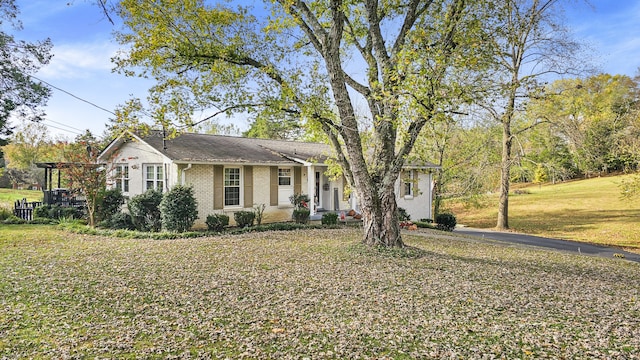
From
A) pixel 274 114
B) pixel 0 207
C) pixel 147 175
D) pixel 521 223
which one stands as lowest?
pixel 521 223

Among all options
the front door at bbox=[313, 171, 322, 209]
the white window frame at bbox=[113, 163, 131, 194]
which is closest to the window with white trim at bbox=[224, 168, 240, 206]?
the front door at bbox=[313, 171, 322, 209]

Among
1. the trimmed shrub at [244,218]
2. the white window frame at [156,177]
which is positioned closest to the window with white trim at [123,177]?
the white window frame at [156,177]

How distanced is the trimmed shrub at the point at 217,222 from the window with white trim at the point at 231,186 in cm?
137

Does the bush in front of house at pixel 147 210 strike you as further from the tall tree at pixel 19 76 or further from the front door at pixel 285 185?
the tall tree at pixel 19 76

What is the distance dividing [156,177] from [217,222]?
12.5 feet

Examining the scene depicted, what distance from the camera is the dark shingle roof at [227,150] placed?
566 inches

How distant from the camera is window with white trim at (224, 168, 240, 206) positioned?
49.9 feet

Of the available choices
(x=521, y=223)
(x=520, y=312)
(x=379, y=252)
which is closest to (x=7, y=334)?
(x=520, y=312)

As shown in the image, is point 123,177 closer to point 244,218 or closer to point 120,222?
point 120,222

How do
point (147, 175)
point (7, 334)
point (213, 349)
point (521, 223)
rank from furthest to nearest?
1. point (521, 223)
2. point (147, 175)
3. point (7, 334)
4. point (213, 349)

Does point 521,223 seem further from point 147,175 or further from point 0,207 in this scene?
point 0,207

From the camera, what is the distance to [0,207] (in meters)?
17.2

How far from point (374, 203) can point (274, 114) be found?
3483 mm

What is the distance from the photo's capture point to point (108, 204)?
587 inches
